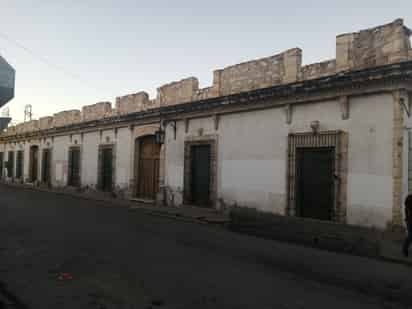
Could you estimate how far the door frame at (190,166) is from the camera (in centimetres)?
1247

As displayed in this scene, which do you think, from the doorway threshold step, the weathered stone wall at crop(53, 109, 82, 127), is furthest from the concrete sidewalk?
the weathered stone wall at crop(53, 109, 82, 127)

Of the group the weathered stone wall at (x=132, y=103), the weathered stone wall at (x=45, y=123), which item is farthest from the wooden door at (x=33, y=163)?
the weathered stone wall at (x=132, y=103)

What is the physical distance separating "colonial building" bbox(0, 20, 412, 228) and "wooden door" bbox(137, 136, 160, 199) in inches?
1.9

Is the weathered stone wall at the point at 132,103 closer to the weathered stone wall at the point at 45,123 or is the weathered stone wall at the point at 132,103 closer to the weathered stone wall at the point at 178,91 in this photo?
the weathered stone wall at the point at 178,91

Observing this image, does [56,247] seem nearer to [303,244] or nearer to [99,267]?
[99,267]

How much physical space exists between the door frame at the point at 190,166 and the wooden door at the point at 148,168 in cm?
219

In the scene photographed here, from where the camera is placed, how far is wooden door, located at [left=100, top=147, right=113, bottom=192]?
1798cm

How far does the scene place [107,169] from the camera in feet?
60.0

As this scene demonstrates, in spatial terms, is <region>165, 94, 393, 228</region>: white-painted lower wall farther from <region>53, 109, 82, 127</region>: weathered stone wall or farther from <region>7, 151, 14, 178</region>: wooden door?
<region>7, 151, 14, 178</region>: wooden door

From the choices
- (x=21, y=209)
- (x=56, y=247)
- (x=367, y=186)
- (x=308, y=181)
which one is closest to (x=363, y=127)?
(x=367, y=186)

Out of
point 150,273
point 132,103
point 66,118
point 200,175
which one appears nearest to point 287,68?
point 200,175

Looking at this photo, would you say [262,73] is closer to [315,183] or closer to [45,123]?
[315,183]

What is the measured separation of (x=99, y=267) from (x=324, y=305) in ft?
11.7

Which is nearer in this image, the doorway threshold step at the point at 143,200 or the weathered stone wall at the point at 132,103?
the doorway threshold step at the point at 143,200
